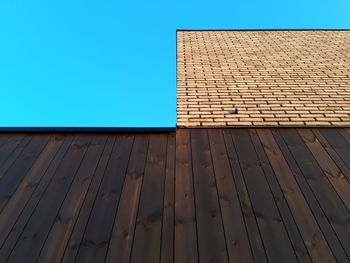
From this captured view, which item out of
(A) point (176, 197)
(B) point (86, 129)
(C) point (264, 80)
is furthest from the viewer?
(C) point (264, 80)

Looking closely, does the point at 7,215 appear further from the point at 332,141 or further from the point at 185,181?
the point at 332,141

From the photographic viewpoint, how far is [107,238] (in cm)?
175

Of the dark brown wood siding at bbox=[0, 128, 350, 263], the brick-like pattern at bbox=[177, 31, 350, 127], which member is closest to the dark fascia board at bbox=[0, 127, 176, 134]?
the dark brown wood siding at bbox=[0, 128, 350, 263]

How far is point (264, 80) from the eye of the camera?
403 centimetres

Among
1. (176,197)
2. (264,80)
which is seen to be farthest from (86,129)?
(264,80)

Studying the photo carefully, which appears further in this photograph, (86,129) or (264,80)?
(264,80)

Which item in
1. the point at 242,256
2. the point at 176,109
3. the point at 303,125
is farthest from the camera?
the point at 176,109

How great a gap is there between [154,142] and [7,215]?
44.4 inches

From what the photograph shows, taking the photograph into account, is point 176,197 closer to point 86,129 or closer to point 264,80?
point 86,129

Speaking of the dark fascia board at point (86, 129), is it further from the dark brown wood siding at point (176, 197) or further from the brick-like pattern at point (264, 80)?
the brick-like pattern at point (264, 80)

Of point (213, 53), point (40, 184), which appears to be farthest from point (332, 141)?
point (213, 53)

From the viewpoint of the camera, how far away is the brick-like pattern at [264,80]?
10.6 feet


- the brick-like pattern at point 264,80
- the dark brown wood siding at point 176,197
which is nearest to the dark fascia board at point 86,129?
the dark brown wood siding at point 176,197

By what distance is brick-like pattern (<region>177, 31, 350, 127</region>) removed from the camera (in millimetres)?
3221
